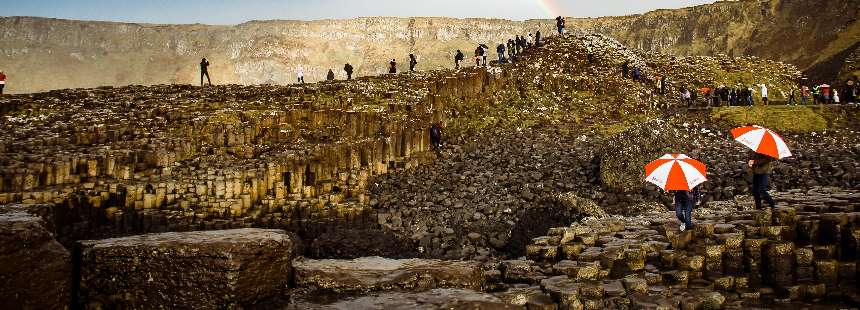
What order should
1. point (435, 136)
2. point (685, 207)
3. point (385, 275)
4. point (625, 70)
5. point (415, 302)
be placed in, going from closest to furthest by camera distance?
point (415, 302) < point (385, 275) < point (685, 207) < point (435, 136) < point (625, 70)

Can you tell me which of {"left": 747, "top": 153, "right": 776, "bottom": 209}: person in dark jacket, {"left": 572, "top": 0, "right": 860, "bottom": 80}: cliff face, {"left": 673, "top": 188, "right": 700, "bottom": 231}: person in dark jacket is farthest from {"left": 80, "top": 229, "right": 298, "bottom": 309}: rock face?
{"left": 572, "top": 0, "right": 860, "bottom": 80}: cliff face

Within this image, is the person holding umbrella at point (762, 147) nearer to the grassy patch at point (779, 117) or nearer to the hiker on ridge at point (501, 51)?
the grassy patch at point (779, 117)

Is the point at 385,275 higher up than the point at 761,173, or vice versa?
the point at 761,173

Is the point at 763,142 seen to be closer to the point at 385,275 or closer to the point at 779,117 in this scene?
the point at 385,275

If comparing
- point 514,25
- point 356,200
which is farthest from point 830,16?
point 356,200

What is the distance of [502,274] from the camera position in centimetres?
887

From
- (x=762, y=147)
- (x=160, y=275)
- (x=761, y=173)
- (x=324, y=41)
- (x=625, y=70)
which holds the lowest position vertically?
(x=160, y=275)

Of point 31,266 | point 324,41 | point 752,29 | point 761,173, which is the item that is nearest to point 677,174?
point 761,173

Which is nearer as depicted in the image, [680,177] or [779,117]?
[680,177]

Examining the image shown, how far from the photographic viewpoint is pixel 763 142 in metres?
10.2

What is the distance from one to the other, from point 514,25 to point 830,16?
53.8 m

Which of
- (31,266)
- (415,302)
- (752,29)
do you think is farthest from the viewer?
(752,29)

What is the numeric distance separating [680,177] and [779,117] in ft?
65.0

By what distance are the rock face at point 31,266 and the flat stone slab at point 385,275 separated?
2.44 meters
